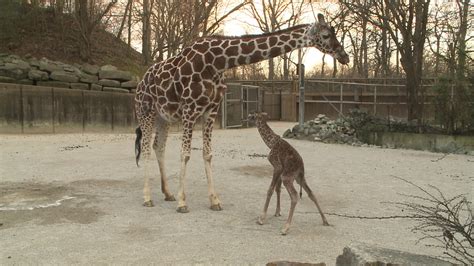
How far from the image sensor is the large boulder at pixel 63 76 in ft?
53.6

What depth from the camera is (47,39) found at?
20078 mm

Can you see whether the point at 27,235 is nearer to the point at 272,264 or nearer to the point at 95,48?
the point at 272,264

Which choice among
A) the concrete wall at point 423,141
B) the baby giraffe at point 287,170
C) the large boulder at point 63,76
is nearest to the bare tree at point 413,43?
the concrete wall at point 423,141

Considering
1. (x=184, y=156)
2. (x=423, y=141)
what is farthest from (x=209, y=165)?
(x=423, y=141)

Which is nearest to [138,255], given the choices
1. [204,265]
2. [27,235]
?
[204,265]

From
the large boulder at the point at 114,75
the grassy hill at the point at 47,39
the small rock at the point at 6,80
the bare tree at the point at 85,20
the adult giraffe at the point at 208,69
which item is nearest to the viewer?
the adult giraffe at the point at 208,69

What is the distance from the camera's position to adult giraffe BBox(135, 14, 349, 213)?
232 inches

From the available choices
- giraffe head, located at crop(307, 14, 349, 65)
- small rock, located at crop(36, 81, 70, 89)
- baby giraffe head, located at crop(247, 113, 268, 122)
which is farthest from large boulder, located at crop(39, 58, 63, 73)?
giraffe head, located at crop(307, 14, 349, 65)

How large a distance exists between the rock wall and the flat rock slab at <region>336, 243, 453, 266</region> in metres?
14.6

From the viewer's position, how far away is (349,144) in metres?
14.6

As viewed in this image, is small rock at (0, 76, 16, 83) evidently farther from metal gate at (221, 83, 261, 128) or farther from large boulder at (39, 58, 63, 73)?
metal gate at (221, 83, 261, 128)

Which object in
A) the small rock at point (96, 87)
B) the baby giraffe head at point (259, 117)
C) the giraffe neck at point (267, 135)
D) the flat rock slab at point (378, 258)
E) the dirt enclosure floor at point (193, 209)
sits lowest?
the dirt enclosure floor at point (193, 209)

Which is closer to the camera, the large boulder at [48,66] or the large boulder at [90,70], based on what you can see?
the large boulder at [48,66]

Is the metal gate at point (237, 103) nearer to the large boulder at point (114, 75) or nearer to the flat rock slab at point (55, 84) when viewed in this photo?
the large boulder at point (114, 75)
